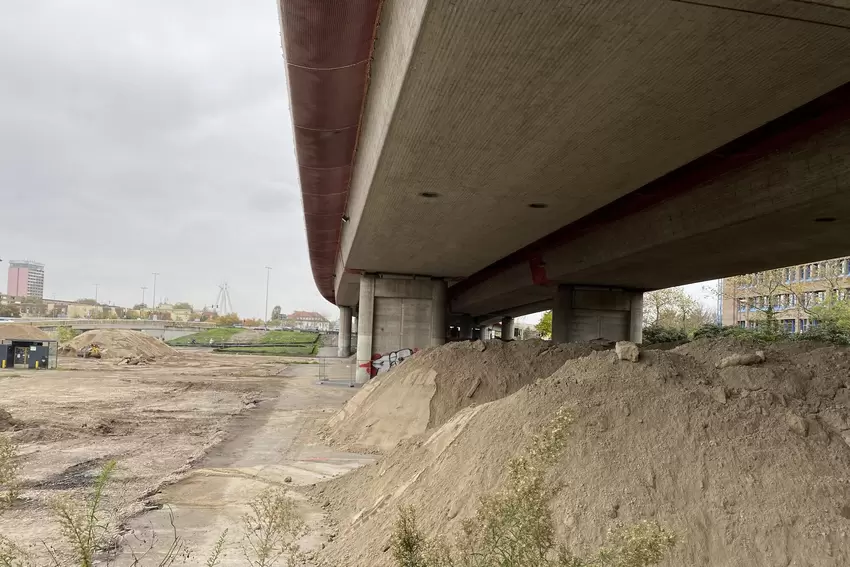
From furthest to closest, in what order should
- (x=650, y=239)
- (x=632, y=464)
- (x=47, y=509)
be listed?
(x=650, y=239) < (x=47, y=509) < (x=632, y=464)

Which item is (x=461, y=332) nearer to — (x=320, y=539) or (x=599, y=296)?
(x=599, y=296)

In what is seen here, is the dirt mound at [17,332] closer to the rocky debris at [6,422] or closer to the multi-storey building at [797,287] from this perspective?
the rocky debris at [6,422]

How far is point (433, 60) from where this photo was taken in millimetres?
7684

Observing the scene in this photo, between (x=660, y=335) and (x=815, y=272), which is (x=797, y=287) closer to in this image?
(x=815, y=272)

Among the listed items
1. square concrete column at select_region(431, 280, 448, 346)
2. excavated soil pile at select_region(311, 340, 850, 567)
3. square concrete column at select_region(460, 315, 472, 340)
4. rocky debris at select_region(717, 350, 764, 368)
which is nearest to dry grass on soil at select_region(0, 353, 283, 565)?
excavated soil pile at select_region(311, 340, 850, 567)

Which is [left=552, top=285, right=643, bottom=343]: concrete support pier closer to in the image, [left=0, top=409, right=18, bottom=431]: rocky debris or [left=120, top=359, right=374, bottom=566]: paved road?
[left=120, top=359, right=374, bottom=566]: paved road

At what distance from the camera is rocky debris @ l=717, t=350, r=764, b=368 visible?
24.6ft

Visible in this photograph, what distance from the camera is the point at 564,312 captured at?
1235 inches

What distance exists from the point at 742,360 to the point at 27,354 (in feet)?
161

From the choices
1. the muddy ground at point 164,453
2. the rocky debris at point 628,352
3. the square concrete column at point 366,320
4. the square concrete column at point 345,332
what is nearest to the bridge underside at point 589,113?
the rocky debris at point 628,352

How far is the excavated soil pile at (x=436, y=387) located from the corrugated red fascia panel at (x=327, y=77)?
6.32 metres

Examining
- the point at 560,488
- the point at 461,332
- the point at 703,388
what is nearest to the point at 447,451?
the point at 560,488

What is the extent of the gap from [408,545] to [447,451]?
165 inches

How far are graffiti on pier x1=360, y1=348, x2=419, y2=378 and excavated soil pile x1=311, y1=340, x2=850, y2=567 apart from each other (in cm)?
2243
